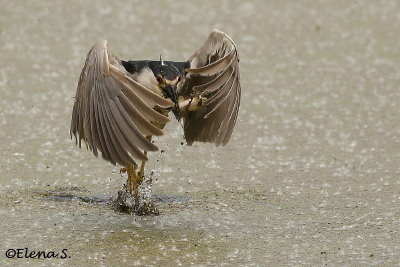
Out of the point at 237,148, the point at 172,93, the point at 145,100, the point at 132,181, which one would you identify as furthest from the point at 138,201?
the point at 237,148

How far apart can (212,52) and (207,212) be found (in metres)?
1.22

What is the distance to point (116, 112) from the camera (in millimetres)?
5773

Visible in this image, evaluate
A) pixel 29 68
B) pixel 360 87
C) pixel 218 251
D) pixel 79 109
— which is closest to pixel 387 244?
pixel 218 251

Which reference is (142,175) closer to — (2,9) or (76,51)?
(76,51)

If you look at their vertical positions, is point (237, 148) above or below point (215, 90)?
below

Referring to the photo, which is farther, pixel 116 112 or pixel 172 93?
pixel 172 93

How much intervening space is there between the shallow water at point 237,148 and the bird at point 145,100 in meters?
0.50

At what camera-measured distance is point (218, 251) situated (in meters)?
5.58

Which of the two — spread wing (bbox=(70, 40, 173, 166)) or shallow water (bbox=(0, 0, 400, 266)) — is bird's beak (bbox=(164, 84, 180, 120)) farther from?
shallow water (bbox=(0, 0, 400, 266))

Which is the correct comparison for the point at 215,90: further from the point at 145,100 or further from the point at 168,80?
the point at 145,100

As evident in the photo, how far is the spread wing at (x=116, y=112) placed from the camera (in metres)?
5.65

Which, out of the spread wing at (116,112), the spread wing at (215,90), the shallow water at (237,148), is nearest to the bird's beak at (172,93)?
the spread wing at (215,90)

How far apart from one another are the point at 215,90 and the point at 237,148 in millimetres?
1598

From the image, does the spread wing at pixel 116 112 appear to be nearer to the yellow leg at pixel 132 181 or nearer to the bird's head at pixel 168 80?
the bird's head at pixel 168 80
